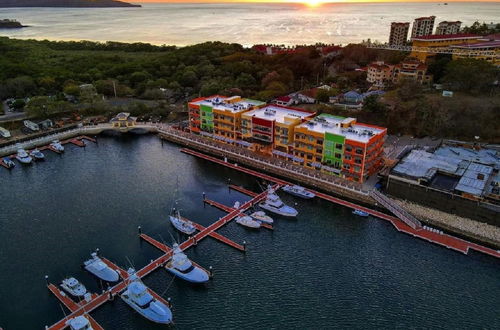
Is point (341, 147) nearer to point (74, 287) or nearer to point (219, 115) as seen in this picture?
point (219, 115)

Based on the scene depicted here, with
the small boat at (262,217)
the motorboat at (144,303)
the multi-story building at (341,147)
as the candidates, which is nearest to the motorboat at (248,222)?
the small boat at (262,217)

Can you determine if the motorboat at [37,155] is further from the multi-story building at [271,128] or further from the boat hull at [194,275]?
the boat hull at [194,275]

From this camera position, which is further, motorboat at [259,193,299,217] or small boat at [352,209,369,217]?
small boat at [352,209,369,217]

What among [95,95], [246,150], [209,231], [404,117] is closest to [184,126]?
[246,150]

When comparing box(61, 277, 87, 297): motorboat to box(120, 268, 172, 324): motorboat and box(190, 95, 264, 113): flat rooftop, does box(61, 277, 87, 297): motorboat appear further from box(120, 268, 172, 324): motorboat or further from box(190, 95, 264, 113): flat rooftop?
box(190, 95, 264, 113): flat rooftop

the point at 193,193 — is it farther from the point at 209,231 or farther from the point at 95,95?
the point at 95,95

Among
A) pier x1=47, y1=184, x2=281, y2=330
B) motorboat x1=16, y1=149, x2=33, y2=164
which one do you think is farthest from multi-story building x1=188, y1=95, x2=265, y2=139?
motorboat x1=16, y1=149, x2=33, y2=164
